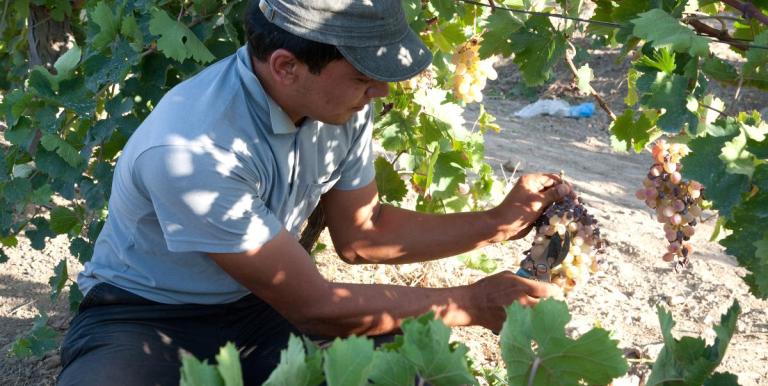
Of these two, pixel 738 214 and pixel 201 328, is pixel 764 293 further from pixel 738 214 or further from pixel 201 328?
pixel 201 328

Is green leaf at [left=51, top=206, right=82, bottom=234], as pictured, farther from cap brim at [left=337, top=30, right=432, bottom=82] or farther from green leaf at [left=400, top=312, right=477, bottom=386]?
green leaf at [left=400, top=312, right=477, bottom=386]

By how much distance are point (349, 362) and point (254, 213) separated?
1.15 meters

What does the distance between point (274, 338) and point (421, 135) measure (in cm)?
118

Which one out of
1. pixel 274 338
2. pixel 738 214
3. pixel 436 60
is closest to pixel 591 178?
pixel 436 60

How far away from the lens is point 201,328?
2596 mm

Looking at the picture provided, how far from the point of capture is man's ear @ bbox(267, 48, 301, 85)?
229cm

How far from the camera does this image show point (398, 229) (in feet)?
9.66

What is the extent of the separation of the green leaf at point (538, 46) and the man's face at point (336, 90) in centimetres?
45

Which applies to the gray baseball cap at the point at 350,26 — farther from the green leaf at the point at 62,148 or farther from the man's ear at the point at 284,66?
the green leaf at the point at 62,148

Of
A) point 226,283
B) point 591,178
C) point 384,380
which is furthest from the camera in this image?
point 591,178

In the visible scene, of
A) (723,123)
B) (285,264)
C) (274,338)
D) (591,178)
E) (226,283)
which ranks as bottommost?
(591,178)

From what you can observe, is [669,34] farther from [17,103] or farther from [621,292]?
[621,292]

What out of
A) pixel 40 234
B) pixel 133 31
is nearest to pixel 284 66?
pixel 133 31

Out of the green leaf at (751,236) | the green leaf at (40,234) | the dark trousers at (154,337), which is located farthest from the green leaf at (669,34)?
the green leaf at (40,234)
